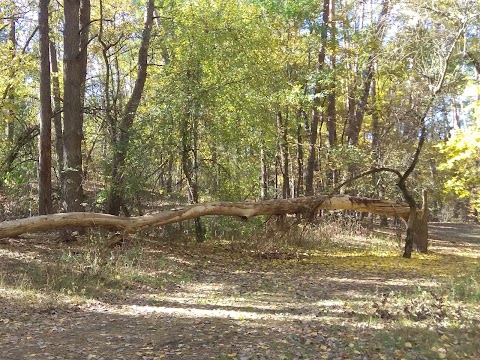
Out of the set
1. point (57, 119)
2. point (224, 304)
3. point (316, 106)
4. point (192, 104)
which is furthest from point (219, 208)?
point (57, 119)

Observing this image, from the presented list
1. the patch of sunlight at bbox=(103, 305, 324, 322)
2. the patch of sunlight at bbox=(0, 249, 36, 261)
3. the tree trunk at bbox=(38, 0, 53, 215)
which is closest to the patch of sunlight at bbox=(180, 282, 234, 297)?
the patch of sunlight at bbox=(103, 305, 324, 322)

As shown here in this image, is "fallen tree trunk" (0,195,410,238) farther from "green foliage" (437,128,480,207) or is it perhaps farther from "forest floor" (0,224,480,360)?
"green foliage" (437,128,480,207)

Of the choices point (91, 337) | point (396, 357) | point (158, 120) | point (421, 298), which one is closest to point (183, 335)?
point (91, 337)

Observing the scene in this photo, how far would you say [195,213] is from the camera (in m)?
11.3

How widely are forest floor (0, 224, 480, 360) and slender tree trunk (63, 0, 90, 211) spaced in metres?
1.33

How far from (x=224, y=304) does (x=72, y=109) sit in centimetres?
711

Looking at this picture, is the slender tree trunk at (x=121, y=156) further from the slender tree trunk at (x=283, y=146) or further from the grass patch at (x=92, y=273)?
the slender tree trunk at (x=283, y=146)

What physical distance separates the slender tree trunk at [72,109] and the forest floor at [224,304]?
1331 mm

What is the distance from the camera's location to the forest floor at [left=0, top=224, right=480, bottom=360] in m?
5.21

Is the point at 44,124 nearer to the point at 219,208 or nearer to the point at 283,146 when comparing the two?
the point at 219,208

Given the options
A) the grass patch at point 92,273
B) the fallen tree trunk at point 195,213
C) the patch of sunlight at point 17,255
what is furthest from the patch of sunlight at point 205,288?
the patch of sunlight at point 17,255

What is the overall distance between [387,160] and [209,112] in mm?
8587

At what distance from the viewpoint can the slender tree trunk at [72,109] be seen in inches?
452

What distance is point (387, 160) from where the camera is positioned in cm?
1758
